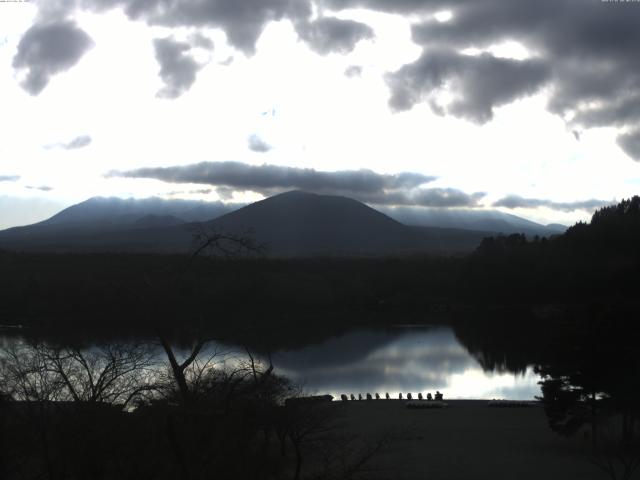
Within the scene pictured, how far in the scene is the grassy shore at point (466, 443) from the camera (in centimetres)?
955

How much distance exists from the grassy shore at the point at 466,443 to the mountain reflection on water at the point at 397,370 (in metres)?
3.15

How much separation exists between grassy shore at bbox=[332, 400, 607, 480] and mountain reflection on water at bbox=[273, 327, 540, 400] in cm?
315

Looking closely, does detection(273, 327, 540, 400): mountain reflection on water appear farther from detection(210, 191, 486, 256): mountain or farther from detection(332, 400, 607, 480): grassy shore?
detection(210, 191, 486, 256): mountain

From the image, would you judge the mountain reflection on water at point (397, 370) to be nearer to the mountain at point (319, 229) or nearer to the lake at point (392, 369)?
the lake at point (392, 369)

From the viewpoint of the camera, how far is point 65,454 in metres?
5.14

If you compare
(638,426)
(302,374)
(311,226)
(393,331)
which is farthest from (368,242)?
(638,426)

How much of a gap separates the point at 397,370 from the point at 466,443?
10258 millimetres

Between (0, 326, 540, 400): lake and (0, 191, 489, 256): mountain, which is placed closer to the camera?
(0, 326, 540, 400): lake

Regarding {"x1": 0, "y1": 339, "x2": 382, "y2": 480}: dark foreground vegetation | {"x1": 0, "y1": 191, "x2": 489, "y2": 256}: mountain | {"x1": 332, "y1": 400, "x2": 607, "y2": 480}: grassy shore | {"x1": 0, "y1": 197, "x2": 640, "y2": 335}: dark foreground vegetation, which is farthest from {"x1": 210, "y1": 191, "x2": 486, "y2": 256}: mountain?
{"x1": 0, "y1": 339, "x2": 382, "y2": 480}: dark foreground vegetation

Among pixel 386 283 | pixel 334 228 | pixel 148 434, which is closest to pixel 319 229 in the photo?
pixel 334 228

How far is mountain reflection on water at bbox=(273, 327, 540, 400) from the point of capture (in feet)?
61.0

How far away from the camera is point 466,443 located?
11.4 meters

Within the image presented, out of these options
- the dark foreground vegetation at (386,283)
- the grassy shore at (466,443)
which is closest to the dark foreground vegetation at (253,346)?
the dark foreground vegetation at (386,283)

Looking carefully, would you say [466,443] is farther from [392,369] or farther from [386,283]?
[386,283]
